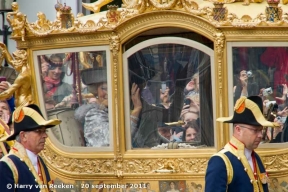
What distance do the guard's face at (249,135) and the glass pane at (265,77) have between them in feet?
7.04

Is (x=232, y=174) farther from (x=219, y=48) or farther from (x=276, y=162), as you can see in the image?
(x=219, y=48)

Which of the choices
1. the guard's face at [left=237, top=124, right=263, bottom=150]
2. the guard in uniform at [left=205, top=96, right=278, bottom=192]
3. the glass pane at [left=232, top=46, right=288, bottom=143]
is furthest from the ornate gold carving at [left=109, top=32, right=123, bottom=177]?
the guard's face at [left=237, top=124, right=263, bottom=150]

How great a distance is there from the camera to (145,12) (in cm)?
1370

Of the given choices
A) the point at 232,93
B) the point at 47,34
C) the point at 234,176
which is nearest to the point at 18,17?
the point at 47,34

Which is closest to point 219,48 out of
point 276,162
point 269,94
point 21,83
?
point 269,94

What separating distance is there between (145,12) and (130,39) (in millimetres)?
369

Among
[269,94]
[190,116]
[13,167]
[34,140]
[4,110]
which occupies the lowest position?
[13,167]

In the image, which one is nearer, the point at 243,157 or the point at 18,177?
the point at 243,157

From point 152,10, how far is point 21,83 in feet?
5.98

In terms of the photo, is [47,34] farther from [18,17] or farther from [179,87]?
[179,87]

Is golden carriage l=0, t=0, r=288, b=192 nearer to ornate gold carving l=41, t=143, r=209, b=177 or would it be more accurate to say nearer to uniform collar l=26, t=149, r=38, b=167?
ornate gold carving l=41, t=143, r=209, b=177

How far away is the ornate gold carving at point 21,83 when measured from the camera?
1437 cm

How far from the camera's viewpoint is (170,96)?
1378 centimetres

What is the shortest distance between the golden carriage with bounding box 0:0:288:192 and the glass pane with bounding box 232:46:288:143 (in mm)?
11
